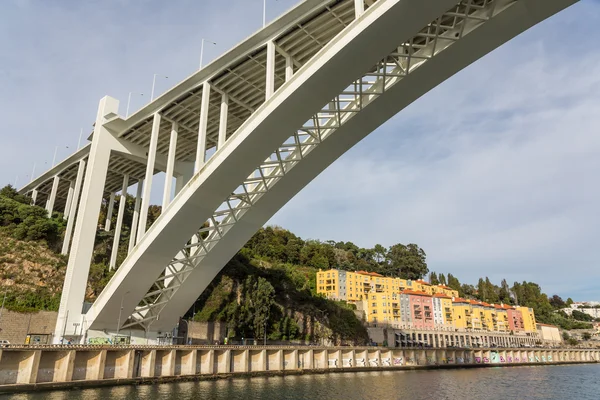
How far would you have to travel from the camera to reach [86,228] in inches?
968

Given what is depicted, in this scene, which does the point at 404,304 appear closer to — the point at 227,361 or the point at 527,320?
the point at 527,320

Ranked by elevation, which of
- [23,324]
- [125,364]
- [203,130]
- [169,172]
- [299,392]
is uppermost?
[203,130]

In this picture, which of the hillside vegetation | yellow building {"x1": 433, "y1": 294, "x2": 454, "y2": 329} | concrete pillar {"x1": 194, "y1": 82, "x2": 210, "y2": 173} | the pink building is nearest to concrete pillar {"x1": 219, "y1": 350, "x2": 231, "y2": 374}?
the hillside vegetation

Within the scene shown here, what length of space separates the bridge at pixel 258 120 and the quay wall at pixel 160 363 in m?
2.60

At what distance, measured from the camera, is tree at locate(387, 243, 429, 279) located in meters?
92.4

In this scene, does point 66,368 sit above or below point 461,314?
below

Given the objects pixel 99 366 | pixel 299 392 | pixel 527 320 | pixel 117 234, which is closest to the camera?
pixel 99 366

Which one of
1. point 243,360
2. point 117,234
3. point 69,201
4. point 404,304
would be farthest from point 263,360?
point 404,304

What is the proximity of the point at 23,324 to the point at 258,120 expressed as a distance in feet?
66.5

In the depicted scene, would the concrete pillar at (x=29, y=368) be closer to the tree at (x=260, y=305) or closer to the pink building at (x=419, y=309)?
the tree at (x=260, y=305)

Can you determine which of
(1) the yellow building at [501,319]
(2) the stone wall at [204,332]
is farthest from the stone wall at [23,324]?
(1) the yellow building at [501,319]

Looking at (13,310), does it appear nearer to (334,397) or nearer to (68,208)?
(68,208)

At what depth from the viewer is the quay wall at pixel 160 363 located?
19.8 m

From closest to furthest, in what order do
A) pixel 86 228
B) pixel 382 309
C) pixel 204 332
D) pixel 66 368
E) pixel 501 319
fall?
pixel 66 368 < pixel 86 228 < pixel 204 332 < pixel 382 309 < pixel 501 319
